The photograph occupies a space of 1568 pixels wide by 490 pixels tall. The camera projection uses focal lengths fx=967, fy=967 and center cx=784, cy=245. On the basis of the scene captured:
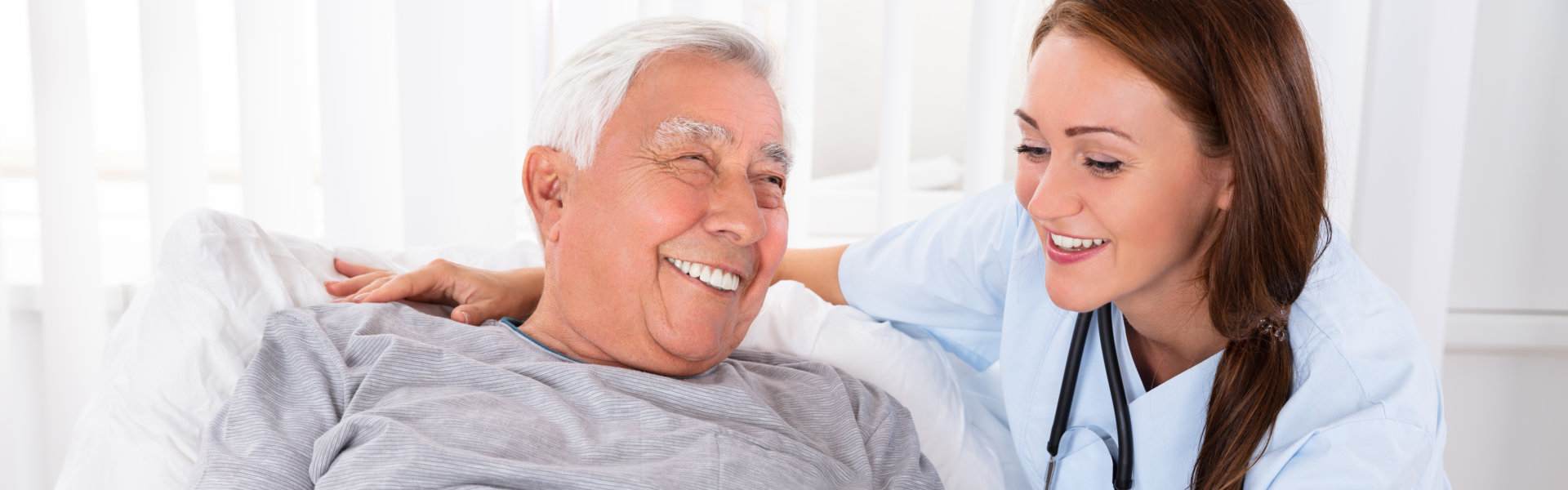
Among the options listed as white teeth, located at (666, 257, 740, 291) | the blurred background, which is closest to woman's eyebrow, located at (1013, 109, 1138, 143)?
white teeth, located at (666, 257, 740, 291)

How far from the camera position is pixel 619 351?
1.29m

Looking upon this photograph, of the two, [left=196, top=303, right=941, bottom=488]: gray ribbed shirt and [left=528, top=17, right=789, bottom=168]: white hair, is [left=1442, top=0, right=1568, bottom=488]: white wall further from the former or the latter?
[left=528, top=17, right=789, bottom=168]: white hair

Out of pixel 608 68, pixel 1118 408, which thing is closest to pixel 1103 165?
pixel 1118 408

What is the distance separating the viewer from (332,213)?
2.23 m

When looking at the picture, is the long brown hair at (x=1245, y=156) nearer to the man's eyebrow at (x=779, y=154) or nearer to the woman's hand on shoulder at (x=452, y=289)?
the man's eyebrow at (x=779, y=154)

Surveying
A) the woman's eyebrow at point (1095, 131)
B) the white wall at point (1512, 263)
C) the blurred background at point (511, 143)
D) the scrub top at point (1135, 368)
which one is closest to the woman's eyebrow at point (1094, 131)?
the woman's eyebrow at point (1095, 131)

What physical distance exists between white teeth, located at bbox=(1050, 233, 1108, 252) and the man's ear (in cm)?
64

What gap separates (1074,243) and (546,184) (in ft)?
2.31

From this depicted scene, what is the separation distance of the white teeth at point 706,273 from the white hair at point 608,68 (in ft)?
0.59

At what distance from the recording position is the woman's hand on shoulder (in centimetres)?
139

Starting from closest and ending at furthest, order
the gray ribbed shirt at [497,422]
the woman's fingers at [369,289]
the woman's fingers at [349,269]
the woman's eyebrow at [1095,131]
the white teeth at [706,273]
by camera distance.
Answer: the gray ribbed shirt at [497,422] → the woman's eyebrow at [1095,131] → the white teeth at [706,273] → the woman's fingers at [369,289] → the woman's fingers at [349,269]

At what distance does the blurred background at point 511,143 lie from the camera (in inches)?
84.2

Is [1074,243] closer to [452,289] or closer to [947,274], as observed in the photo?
[947,274]

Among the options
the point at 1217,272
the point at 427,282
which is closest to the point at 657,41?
the point at 427,282
